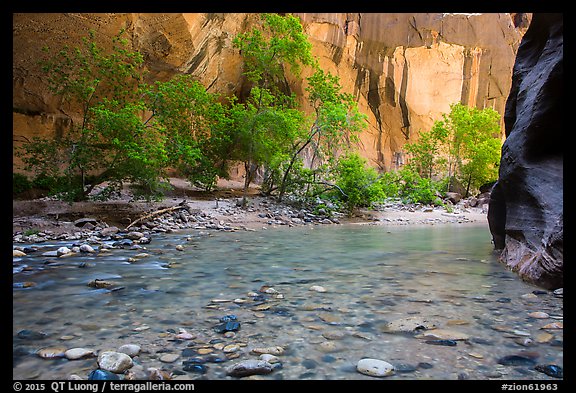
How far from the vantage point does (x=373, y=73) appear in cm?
2556

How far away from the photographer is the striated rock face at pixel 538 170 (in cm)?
363

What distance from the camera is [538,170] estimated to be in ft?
14.4

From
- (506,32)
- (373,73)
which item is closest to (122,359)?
(373,73)

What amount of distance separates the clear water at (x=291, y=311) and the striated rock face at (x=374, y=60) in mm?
10980

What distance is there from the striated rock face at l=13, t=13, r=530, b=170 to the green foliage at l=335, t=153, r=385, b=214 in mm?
9102

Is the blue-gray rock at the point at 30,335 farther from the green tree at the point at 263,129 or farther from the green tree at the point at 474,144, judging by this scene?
the green tree at the point at 474,144

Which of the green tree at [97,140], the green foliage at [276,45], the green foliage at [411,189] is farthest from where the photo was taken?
the green foliage at [411,189]

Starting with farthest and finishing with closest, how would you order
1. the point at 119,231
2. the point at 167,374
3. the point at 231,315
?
the point at 119,231, the point at 231,315, the point at 167,374

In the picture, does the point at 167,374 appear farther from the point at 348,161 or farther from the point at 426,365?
the point at 348,161

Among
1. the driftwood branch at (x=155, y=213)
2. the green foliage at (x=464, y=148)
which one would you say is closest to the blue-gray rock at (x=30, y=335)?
the driftwood branch at (x=155, y=213)

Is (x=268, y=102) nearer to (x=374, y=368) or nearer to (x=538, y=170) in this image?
(x=538, y=170)

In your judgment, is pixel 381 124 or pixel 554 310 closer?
pixel 554 310
